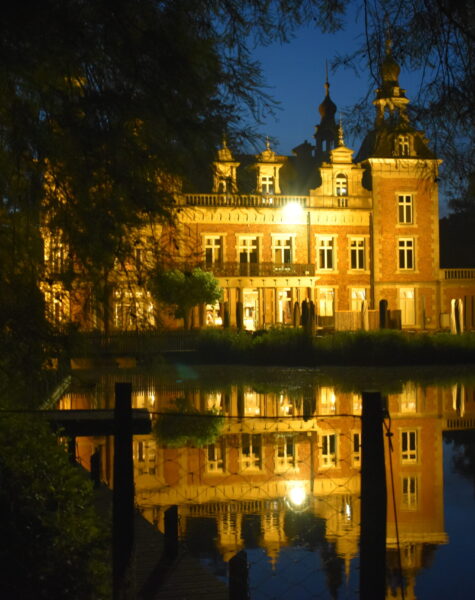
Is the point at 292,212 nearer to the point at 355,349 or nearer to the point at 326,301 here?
the point at 326,301

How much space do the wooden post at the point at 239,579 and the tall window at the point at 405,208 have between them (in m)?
34.3

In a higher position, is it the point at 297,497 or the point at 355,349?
the point at 355,349

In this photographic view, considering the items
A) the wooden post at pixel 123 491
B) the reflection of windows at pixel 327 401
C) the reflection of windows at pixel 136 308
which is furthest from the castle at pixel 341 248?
the wooden post at pixel 123 491

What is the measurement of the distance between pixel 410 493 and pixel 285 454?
8.15 feet

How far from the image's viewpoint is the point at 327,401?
15.4 meters

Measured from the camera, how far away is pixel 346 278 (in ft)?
123

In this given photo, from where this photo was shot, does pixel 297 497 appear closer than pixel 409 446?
Yes

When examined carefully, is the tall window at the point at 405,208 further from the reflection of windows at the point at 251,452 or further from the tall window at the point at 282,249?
the reflection of windows at the point at 251,452

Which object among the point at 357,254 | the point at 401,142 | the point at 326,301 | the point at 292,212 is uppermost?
the point at 292,212

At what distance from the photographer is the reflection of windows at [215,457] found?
9.51 meters

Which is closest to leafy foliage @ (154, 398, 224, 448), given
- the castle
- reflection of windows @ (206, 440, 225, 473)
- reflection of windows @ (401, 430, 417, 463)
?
reflection of windows @ (206, 440, 225, 473)

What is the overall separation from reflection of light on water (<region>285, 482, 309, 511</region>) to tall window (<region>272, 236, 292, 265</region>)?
29.0 meters

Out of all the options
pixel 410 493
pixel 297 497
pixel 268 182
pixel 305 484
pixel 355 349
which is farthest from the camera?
pixel 268 182

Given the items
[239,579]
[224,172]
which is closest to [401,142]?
[224,172]
